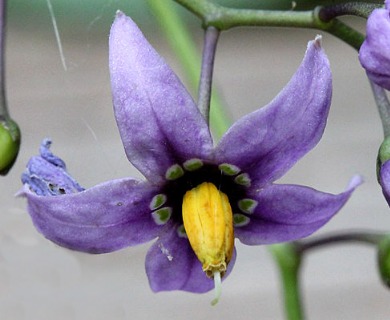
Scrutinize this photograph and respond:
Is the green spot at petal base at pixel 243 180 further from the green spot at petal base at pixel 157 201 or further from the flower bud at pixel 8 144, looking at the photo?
the flower bud at pixel 8 144

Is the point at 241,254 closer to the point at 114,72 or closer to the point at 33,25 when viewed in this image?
the point at 33,25

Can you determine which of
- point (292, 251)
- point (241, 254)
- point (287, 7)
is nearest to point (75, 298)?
point (292, 251)

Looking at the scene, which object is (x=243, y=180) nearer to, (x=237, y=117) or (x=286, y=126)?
(x=286, y=126)

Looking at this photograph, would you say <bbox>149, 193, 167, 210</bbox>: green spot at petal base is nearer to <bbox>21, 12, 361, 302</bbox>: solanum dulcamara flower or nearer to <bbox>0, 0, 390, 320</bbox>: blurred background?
<bbox>21, 12, 361, 302</bbox>: solanum dulcamara flower

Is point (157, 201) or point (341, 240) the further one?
point (341, 240)

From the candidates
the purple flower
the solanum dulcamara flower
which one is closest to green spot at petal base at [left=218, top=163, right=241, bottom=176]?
the solanum dulcamara flower

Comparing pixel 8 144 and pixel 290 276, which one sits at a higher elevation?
pixel 8 144

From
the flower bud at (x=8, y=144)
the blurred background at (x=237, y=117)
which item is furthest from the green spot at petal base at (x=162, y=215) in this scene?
the blurred background at (x=237, y=117)

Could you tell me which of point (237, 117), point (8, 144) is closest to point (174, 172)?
point (8, 144)
